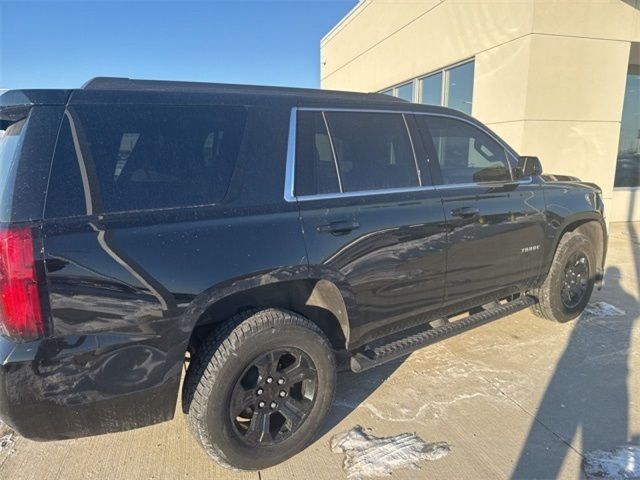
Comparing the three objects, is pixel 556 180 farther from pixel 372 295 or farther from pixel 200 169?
pixel 200 169

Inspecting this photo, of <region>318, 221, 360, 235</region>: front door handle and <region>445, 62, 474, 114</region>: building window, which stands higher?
<region>445, 62, 474, 114</region>: building window

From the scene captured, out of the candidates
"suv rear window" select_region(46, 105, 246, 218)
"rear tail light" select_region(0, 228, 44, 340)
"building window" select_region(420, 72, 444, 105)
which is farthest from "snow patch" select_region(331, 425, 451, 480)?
"building window" select_region(420, 72, 444, 105)

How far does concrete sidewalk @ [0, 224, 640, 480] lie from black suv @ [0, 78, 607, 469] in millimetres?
399

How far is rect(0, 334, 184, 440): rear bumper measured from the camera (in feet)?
5.75

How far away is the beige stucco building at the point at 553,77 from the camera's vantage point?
718 cm

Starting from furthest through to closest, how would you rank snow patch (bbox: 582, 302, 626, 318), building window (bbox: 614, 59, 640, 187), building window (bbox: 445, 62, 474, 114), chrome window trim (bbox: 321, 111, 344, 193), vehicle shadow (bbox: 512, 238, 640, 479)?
building window (bbox: 614, 59, 640, 187) → building window (bbox: 445, 62, 474, 114) → snow patch (bbox: 582, 302, 626, 318) → chrome window trim (bbox: 321, 111, 344, 193) → vehicle shadow (bbox: 512, 238, 640, 479)

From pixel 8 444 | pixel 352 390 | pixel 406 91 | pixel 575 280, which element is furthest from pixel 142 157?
pixel 406 91

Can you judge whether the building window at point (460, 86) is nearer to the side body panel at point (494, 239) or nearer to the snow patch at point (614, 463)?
the side body panel at point (494, 239)

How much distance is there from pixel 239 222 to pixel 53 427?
48.0 inches

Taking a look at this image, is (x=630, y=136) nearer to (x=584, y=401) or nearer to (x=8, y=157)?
(x=584, y=401)

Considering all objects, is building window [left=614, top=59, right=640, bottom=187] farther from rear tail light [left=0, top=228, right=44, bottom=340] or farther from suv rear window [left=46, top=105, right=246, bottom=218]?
rear tail light [left=0, top=228, right=44, bottom=340]

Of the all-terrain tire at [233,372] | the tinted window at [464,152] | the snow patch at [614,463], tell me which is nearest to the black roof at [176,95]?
the tinted window at [464,152]

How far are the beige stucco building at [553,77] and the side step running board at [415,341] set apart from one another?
4.82m

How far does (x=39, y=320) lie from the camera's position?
1751mm
